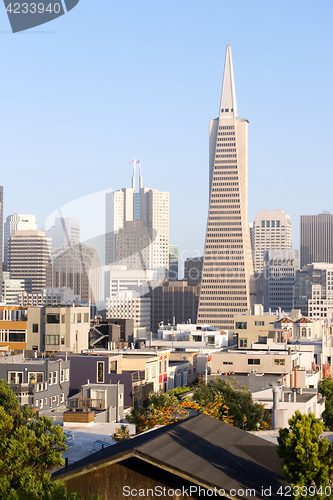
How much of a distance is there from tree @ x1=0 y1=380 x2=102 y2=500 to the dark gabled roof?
45 centimetres

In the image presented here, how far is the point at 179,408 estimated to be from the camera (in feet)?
104

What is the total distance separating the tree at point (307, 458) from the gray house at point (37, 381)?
91.8ft

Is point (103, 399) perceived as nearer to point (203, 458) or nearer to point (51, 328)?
point (51, 328)

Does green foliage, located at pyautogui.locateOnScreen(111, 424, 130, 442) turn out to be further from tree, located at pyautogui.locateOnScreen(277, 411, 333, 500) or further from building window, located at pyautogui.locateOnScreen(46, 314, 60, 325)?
building window, located at pyautogui.locateOnScreen(46, 314, 60, 325)

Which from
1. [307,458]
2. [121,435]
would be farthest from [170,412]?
[307,458]

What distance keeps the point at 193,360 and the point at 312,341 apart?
61.4 feet

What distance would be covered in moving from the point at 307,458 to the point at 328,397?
165 feet

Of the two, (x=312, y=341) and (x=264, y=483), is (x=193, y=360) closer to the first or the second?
(x=312, y=341)

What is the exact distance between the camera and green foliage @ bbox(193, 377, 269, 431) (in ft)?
117

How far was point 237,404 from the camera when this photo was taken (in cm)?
3869

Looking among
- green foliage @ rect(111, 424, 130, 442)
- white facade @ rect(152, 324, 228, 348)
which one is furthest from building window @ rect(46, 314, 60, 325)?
green foliage @ rect(111, 424, 130, 442)

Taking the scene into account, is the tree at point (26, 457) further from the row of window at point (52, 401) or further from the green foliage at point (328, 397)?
the green foliage at point (328, 397)

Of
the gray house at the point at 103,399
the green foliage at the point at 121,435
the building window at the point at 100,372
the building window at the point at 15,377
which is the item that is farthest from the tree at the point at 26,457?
the building window at the point at 100,372

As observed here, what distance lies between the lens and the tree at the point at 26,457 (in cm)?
1318
